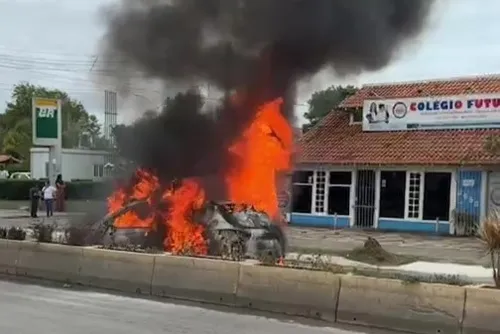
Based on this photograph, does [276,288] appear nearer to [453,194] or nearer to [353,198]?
[453,194]

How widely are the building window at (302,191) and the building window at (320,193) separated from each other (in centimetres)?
26

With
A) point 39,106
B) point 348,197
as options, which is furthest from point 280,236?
point 39,106

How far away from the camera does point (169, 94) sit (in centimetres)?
1438

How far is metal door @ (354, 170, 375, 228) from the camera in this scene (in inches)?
1053

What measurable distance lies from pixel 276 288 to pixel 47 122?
2810cm

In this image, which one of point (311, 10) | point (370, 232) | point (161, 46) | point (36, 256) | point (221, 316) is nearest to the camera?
point (221, 316)

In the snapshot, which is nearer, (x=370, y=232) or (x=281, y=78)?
(x=281, y=78)

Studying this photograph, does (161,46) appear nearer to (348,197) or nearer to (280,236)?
(280,236)

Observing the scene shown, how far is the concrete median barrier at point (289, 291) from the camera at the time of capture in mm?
8891

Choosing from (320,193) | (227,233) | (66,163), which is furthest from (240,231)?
(66,163)

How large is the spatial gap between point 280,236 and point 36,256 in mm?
4233

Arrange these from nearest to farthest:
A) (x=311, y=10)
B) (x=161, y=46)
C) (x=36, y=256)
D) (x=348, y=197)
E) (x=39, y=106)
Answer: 1. (x=36, y=256)
2. (x=311, y=10)
3. (x=161, y=46)
4. (x=348, y=197)
5. (x=39, y=106)

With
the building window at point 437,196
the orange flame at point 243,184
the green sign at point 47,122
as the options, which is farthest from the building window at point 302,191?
the orange flame at point 243,184

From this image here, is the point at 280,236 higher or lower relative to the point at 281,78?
lower
